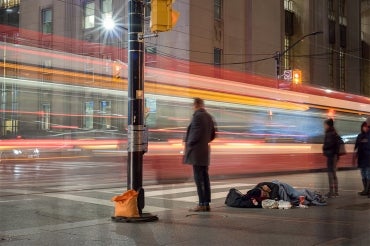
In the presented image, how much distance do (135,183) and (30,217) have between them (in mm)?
1925

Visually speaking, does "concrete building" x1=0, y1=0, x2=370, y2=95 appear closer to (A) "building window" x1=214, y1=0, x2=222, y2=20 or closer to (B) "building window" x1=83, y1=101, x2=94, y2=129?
(A) "building window" x1=214, y1=0, x2=222, y2=20

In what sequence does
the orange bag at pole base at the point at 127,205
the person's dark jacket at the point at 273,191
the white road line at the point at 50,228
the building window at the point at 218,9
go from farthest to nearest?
the building window at the point at 218,9 → the person's dark jacket at the point at 273,191 → the orange bag at pole base at the point at 127,205 → the white road line at the point at 50,228

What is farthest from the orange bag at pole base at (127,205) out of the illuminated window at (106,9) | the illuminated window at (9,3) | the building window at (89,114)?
the illuminated window at (9,3)

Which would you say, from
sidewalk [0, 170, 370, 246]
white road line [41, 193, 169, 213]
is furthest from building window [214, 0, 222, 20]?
sidewalk [0, 170, 370, 246]

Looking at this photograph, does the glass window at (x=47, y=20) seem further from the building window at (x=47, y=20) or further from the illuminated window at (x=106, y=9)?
the illuminated window at (x=106, y=9)

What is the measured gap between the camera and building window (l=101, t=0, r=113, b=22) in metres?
33.0

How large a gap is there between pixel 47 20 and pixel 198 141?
97.4ft

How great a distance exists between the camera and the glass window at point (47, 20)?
3619 cm

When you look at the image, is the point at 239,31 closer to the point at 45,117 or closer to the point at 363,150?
the point at 45,117

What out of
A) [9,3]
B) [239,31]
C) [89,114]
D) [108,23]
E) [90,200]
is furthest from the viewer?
[9,3]

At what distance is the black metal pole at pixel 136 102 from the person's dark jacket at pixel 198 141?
1.02 metres

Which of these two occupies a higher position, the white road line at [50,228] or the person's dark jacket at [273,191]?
the person's dark jacket at [273,191]

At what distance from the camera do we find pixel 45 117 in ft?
53.5

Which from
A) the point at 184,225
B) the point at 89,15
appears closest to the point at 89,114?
the point at 184,225
